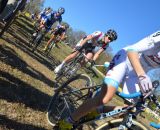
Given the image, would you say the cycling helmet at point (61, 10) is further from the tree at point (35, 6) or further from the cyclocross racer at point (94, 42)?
the tree at point (35, 6)

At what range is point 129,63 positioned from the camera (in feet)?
18.3

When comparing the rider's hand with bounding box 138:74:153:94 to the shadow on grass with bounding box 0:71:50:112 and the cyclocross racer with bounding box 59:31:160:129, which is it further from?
the shadow on grass with bounding box 0:71:50:112

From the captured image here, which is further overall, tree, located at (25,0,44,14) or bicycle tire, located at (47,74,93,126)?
tree, located at (25,0,44,14)

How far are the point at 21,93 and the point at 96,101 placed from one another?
10.3ft

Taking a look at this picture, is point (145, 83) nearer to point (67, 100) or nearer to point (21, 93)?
point (67, 100)

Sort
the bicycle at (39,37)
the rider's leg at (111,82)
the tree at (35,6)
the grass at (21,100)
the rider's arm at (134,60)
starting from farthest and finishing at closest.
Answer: the tree at (35,6) < the bicycle at (39,37) < the grass at (21,100) < the rider's leg at (111,82) < the rider's arm at (134,60)

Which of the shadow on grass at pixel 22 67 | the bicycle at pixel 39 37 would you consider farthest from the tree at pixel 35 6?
the shadow on grass at pixel 22 67

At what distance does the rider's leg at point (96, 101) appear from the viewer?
538 centimetres

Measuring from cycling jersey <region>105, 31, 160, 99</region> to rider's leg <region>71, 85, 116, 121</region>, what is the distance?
0.34 feet

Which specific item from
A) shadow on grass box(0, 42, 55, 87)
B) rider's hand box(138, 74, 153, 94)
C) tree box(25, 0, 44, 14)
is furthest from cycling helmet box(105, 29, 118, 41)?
tree box(25, 0, 44, 14)

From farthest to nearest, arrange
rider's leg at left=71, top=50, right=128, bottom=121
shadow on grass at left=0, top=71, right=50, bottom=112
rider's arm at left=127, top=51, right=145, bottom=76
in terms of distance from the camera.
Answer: shadow on grass at left=0, top=71, right=50, bottom=112 < rider's leg at left=71, top=50, right=128, bottom=121 < rider's arm at left=127, top=51, right=145, bottom=76

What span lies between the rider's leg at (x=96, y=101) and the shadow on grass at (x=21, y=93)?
195 centimetres

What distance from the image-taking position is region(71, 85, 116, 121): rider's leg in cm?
538

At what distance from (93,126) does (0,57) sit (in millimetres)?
4220
